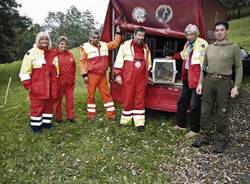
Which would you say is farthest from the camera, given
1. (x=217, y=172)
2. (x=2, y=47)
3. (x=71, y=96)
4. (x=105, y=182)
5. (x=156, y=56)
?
(x=2, y=47)

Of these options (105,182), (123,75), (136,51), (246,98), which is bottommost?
(105,182)

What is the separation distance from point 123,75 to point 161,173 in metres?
2.49

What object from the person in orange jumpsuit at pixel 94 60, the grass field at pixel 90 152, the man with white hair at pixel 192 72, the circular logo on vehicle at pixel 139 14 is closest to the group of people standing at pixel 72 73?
the person in orange jumpsuit at pixel 94 60

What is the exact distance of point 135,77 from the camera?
24.6 feet

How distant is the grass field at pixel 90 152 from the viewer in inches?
226

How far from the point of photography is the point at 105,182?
217 inches

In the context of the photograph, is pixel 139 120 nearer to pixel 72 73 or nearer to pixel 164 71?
pixel 164 71

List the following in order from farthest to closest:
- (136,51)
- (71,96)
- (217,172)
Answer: (71,96), (136,51), (217,172)

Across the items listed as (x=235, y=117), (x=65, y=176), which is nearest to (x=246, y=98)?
(x=235, y=117)

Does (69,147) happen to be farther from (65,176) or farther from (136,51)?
(136,51)

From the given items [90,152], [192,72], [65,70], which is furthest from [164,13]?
[90,152]

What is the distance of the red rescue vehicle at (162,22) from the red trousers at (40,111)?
2126 millimetres

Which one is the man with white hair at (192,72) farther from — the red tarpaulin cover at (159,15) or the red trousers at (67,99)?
the red trousers at (67,99)

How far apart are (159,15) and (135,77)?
1556 mm
